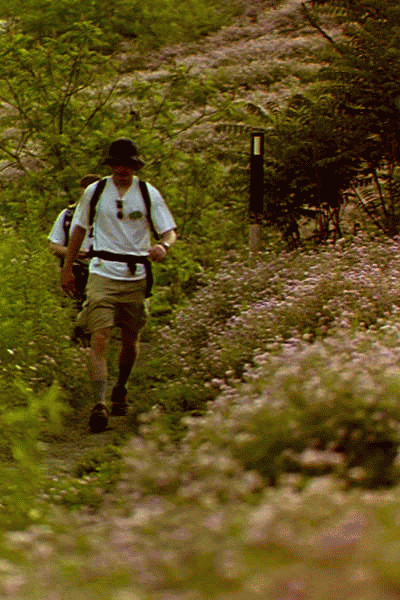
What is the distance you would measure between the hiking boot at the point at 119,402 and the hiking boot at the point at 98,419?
55cm

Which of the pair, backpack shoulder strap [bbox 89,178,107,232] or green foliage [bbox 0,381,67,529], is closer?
green foliage [bbox 0,381,67,529]

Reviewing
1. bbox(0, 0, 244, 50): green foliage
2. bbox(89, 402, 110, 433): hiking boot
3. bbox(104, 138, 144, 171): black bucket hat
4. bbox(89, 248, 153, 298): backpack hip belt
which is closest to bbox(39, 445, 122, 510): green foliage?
bbox(89, 402, 110, 433): hiking boot

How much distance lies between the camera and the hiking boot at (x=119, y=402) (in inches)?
404

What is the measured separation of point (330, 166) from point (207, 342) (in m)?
3.42

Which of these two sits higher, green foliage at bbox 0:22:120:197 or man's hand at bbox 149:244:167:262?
green foliage at bbox 0:22:120:197

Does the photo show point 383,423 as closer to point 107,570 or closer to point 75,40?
point 107,570

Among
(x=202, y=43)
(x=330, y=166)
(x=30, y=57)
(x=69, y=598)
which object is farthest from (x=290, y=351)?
(x=202, y=43)

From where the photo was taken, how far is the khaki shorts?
10.1 meters

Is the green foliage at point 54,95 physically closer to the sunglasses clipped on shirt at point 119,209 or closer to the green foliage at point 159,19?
the sunglasses clipped on shirt at point 119,209

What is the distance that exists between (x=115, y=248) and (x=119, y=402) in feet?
3.91

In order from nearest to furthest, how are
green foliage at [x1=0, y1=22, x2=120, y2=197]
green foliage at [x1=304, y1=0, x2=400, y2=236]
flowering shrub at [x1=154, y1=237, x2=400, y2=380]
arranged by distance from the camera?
flowering shrub at [x1=154, y1=237, x2=400, y2=380] < green foliage at [x1=304, y1=0, x2=400, y2=236] < green foliage at [x1=0, y1=22, x2=120, y2=197]

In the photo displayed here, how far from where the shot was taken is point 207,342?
11.7 metres

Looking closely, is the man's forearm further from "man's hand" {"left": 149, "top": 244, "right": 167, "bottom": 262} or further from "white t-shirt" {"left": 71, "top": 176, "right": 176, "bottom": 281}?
"man's hand" {"left": 149, "top": 244, "right": 167, "bottom": 262}

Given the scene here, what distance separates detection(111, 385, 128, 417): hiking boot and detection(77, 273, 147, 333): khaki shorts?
0.48 meters
